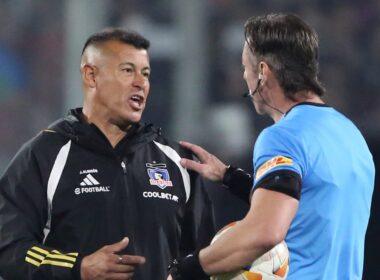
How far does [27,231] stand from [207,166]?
2.58 ft

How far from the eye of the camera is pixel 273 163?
142 inches

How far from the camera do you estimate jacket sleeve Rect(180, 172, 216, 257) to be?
15.1 feet

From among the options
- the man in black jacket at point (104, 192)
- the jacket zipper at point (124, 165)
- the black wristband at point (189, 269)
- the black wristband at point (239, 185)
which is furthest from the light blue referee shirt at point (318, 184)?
the jacket zipper at point (124, 165)

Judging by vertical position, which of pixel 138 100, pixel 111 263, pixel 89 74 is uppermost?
pixel 89 74

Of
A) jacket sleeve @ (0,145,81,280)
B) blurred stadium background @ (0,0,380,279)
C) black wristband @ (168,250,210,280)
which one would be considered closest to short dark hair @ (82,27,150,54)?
jacket sleeve @ (0,145,81,280)

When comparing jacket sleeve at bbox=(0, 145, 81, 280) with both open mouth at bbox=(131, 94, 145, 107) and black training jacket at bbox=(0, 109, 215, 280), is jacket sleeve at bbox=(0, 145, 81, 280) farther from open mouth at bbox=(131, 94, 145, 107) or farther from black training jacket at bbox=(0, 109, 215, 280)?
open mouth at bbox=(131, 94, 145, 107)

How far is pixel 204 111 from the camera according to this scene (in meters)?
7.68

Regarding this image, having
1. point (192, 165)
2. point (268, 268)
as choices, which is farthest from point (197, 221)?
point (268, 268)

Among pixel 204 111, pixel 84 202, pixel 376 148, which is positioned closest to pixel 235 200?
pixel 376 148

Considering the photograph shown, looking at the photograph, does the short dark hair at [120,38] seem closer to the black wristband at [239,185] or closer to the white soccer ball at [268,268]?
the black wristband at [239,185]

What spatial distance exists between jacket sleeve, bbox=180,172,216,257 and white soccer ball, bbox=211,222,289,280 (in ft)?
2.62

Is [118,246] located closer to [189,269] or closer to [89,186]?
[89,186]

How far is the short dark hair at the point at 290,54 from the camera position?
12.6 feet

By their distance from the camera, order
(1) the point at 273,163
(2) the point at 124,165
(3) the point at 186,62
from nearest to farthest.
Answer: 1. (1) the point at 273,163
2. (2) the point at 124,165
3. (3) the point at 186,62
